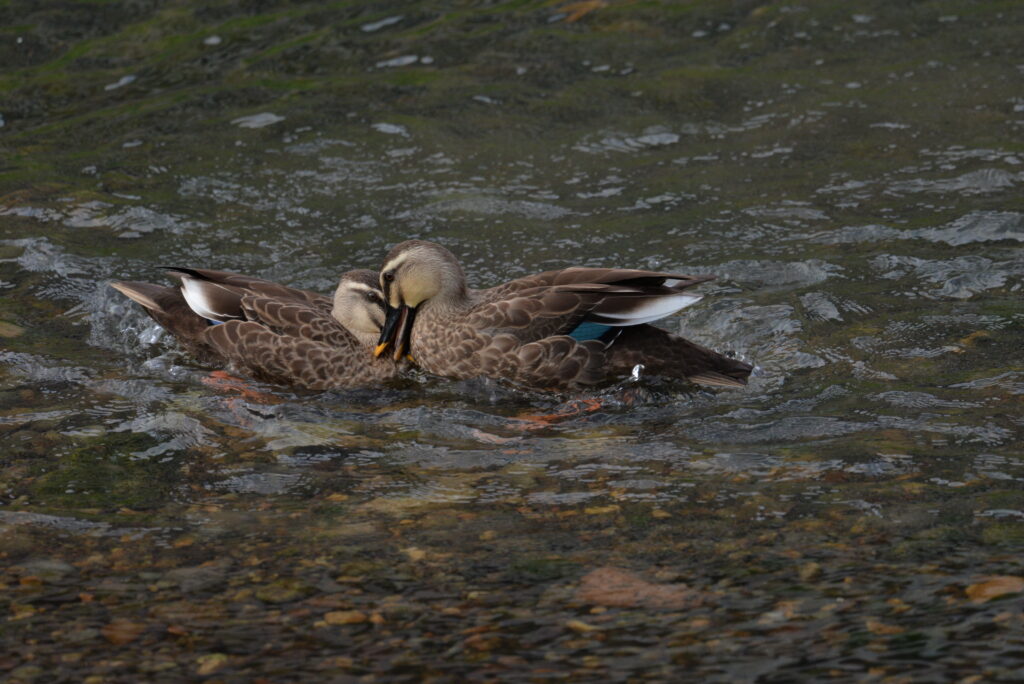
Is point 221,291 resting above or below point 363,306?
above

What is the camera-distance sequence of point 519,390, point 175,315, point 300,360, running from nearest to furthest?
point 519,390
point 300,360
point 175,315

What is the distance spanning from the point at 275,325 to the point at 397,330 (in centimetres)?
88

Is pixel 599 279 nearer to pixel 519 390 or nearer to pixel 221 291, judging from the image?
pixel 519 390

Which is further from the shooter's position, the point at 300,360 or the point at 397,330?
the point at 397,330

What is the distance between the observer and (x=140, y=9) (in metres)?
16.8

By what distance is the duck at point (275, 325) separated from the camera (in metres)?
8.73

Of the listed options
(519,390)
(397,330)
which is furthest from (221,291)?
(519,390)

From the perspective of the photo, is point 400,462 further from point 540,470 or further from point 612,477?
point 612,477

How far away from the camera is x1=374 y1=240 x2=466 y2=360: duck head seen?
28.9 feet

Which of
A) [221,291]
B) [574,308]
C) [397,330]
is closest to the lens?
[574,308]

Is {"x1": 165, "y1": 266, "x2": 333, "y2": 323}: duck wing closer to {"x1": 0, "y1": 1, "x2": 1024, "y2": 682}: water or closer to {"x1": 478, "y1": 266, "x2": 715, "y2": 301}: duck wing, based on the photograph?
{"x1": 0, "y1": 1, "x2": 1024, "y2": 682}: water

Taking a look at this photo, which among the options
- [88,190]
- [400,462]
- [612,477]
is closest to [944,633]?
[612,477]

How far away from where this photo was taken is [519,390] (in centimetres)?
834

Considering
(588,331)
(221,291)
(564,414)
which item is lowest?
(564,414)
